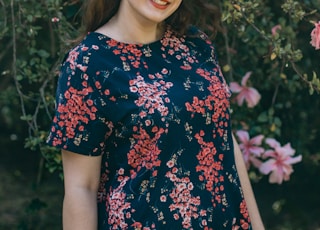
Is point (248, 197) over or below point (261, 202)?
over

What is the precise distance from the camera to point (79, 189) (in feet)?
6.09

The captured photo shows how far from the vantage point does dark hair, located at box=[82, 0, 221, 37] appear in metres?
2.01

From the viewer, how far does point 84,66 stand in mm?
1807

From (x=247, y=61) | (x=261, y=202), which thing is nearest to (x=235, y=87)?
(x=247, y=61)

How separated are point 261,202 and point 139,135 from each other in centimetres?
258

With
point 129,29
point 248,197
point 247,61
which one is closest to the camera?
point 129,29

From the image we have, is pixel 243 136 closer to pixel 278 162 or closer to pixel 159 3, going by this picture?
pixel 278 162

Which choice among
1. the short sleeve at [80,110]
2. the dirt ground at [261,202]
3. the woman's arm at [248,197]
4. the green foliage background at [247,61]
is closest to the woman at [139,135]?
the short sleeve at [80,110]

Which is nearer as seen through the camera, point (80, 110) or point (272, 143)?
point (80, 110)

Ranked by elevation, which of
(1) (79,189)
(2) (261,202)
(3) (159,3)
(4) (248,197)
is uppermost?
(3) (159,3)

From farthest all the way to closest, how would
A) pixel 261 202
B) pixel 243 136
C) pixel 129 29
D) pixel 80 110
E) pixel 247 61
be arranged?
pixel 261 202
pixel 247 61
pixel 243 136
pixel 129 29
pixel 80 110

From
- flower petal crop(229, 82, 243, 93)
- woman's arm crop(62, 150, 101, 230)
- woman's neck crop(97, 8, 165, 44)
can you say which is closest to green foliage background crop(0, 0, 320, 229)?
flower petal crop(229, 82, 243, 93)

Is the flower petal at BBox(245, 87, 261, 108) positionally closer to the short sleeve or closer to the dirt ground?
the short sleeve

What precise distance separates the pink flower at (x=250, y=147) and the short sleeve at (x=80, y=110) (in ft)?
3.11
